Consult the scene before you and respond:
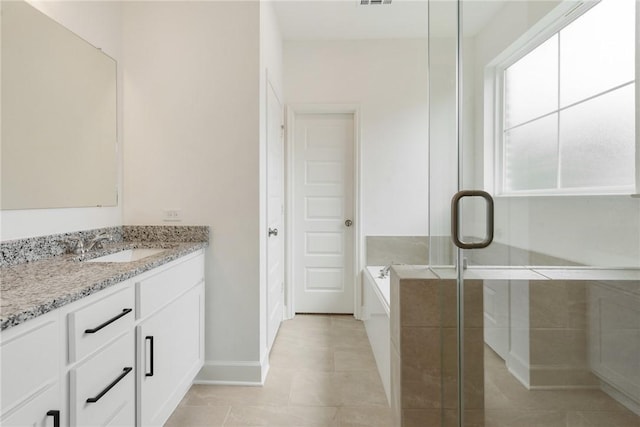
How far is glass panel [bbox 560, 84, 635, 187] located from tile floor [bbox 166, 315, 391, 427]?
164 cm

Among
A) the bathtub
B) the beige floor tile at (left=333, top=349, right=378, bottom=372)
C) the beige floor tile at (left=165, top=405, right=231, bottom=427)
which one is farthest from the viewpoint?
the beige floor tile at (left=333, top=349, right=378, bottom=372)

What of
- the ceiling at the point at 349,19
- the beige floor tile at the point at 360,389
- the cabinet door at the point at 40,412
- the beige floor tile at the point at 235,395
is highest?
the ceiling at the point at 349,19

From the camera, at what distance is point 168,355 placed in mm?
1608

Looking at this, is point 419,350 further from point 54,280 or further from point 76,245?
point 76,245

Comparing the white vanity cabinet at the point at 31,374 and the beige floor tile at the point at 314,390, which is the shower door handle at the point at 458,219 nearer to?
the white vanity cabinet at the point at 31,374

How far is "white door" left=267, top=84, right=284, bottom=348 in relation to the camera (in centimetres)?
243

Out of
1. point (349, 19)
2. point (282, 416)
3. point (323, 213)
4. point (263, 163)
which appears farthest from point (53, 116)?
point (349, 19)

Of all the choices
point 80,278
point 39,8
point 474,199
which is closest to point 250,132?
point 39,8

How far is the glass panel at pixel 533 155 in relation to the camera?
2.32 ft

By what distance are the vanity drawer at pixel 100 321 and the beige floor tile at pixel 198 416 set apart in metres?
0.79

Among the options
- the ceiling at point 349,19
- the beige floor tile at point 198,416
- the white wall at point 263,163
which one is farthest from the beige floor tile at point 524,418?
the ceiling at point 349,19

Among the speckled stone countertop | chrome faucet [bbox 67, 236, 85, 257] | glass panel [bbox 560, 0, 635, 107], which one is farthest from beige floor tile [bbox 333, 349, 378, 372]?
glass panel [bbox 560, 0, 635, 107]

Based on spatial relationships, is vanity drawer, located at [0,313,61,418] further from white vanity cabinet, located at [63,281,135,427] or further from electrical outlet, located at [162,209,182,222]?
electrical outlet, located at [162,209,182,222]

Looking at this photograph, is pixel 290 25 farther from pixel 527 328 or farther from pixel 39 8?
pixel 527 328
